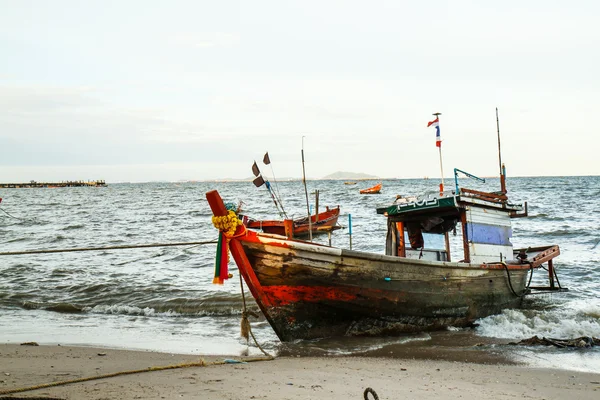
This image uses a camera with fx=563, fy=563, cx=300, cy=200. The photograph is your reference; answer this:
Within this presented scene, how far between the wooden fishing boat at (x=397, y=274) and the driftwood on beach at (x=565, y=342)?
5.08 ft

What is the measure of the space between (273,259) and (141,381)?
2.96 metres

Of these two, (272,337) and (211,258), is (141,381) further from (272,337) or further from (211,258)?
(211,258)

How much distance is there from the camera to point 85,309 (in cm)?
1286

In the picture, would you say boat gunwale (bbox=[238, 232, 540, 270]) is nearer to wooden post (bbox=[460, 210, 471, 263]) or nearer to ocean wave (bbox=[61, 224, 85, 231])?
wooden post (bbox=[460, 210, 471, 263])

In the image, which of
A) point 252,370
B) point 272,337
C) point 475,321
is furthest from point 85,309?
point 475,321

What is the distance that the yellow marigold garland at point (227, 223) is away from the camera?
7.70 metres

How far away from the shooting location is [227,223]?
773 cm

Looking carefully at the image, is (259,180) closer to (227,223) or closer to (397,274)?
(397,274)

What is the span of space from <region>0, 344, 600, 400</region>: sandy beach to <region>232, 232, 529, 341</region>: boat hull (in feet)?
3.96

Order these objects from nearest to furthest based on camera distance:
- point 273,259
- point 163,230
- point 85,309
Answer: point 273,259, point 85,309, point 163,230

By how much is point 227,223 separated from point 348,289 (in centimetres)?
245

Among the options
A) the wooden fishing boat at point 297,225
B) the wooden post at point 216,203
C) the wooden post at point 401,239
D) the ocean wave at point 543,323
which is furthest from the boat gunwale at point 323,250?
the wooden fishing boat at point 297,225

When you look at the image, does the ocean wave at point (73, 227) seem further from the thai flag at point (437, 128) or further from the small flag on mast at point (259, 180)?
the thai flag at point (437, 128)

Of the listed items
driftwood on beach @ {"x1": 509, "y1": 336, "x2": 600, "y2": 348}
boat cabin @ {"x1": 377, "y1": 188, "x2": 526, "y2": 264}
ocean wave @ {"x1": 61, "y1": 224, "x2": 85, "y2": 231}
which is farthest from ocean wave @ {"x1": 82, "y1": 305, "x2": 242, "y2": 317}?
ocean wave @ {"x1": 61, "y1": 224, "x2": 85, "y2": 231}
